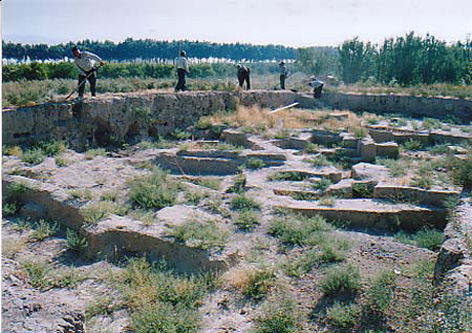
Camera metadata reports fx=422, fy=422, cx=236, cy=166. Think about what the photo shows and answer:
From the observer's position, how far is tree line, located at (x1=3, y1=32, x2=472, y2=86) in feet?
107

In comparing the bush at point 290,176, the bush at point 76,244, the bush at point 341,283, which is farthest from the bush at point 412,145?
the bush at point 76,244

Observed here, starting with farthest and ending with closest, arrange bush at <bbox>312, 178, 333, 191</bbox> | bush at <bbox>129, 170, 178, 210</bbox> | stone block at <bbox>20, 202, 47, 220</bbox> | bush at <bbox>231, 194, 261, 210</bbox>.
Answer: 1. bush at <bbox>312, 178, 333, 191</bbox>
2. bush at <bbox>231, 194, 261, 210</bbox>
3. bush at <bbox>129, 170, 178, 210</bbox>
4. stone block at <bbox>20, 202, 47, 220</bbox>

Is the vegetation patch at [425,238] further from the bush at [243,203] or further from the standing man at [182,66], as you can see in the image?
Answer: the standing man at [182,66]

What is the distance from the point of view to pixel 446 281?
13.9 feet

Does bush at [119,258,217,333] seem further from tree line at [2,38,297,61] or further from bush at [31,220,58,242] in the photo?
tree line at [2,38,297,61]

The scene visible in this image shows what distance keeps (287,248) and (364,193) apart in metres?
3.39

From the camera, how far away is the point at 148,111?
1448cm

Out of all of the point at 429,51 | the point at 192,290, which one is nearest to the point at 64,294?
the point at 192,290

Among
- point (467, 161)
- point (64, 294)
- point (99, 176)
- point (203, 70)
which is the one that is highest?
point (203, 70)

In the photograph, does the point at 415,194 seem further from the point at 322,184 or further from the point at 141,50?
the point at 141,50

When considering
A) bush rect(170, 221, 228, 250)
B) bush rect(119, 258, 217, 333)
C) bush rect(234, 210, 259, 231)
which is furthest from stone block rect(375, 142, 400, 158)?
bush rect(119, 258, 217, 333)

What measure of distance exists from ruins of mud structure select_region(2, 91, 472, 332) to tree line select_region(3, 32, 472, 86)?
14736 mm

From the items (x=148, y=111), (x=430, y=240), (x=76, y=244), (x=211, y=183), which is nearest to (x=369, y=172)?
(x=430, y=240)

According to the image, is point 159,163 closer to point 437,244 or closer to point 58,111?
point 58,111
